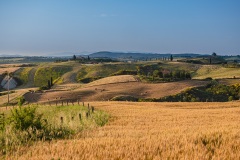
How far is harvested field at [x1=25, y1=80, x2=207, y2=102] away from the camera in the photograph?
93.8 metres

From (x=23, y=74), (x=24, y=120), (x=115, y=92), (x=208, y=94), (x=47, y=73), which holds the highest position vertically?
(x=24, y=120)

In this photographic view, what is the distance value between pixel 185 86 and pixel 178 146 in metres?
91.8

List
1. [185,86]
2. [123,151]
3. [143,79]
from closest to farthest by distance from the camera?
[123,151] → [185,86] → [143,79]

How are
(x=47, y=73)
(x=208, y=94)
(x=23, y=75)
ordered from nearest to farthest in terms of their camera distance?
(x=208, y=94), (x=23, y=75), (x=47, y=73)

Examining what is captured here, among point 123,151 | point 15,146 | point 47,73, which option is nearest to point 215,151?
point 123,151

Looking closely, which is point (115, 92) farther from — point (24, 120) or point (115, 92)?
point (24, 120)

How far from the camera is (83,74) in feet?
543

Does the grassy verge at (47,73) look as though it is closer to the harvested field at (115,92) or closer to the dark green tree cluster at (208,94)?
the harvested field at (115,92)

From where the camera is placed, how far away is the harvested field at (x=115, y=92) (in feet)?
308

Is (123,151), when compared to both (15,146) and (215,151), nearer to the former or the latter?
(215,151)

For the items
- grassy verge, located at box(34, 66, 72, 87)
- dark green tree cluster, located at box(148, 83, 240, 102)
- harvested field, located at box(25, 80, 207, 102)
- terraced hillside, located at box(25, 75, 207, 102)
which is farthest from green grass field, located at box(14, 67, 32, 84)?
dark green tree cluster, located at box(148, 83, 240, 102)

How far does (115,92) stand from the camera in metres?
99.4

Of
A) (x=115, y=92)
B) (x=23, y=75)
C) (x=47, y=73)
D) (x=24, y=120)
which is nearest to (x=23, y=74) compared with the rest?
(x=23, y=75)

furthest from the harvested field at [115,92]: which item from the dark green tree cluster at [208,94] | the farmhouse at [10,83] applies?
the farmhouse at [10,83]
